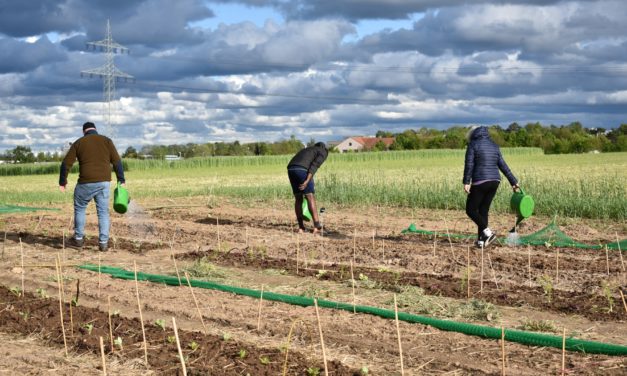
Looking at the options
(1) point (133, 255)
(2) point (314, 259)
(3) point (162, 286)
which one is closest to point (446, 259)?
(2) point (314, 259)

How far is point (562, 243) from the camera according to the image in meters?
10.0

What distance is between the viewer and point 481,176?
9.45m

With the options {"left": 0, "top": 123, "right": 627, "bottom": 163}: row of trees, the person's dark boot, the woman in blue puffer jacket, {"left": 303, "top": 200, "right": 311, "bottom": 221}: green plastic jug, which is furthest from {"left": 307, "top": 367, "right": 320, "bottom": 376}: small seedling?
{"left": 0, "top": 123, "right": 627, "bottom": 163}: row of trees

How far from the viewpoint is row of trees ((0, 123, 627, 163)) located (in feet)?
222

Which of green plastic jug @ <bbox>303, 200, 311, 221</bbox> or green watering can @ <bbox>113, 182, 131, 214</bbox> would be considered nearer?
green watering can @ <bbox>113, 182, 131, 214</bbox>

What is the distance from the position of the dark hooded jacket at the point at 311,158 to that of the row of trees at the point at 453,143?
169 feet

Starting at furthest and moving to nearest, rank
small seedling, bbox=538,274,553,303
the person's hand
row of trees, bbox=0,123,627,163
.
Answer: row of trees, bbox=0,123,627,163 → the person's hand → small seedling, bbox=538,274,553,303

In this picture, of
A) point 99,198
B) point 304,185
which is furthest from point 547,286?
point 99,198

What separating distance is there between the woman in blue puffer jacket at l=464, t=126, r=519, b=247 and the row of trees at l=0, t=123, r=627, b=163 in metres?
53.8

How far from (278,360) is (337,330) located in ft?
3.16

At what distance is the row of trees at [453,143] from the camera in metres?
67.7

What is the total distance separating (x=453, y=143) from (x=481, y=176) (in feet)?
205

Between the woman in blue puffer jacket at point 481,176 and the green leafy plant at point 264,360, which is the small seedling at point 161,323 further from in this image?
the woman in blue puffer jacket at point 481,176

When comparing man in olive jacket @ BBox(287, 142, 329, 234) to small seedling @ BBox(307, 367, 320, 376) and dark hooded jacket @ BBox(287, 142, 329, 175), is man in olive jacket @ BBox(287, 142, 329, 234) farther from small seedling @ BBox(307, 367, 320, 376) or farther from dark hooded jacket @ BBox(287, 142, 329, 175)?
small seedling @ BBox(307, 367, 320, 376)
